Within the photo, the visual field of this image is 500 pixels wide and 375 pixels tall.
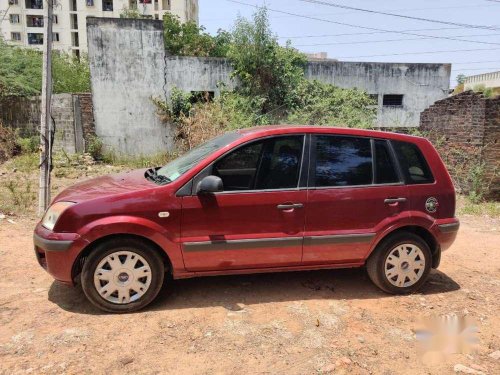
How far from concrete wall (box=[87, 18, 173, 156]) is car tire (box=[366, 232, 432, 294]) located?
11.9 metres

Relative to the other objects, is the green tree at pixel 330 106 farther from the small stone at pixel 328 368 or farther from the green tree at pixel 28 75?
the small stone at pixel 328 368

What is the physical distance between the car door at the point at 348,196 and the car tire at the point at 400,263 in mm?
183

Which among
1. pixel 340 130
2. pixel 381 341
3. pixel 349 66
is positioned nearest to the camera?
pixel 381 341

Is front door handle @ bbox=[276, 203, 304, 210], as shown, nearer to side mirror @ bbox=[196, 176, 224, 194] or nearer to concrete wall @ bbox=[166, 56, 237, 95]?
side mirror @ bbox=[196, 176, 224, 194]

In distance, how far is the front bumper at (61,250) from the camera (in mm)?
3562

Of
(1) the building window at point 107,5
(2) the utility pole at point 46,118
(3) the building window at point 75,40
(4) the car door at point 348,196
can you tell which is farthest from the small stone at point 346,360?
(3) the building window at point 75,40

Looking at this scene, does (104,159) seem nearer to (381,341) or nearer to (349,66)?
(349,66)

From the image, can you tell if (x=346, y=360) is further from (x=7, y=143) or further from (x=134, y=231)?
(x=7, y=143)

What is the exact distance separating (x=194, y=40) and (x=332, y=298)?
2609cm

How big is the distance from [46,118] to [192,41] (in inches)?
873

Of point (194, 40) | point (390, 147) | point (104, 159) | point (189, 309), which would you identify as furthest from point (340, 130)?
point (194, 40)

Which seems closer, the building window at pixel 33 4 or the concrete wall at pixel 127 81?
the concrete wall at pixel 127 81

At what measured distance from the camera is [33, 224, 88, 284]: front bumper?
3.56 m

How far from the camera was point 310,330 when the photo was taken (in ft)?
11.9
